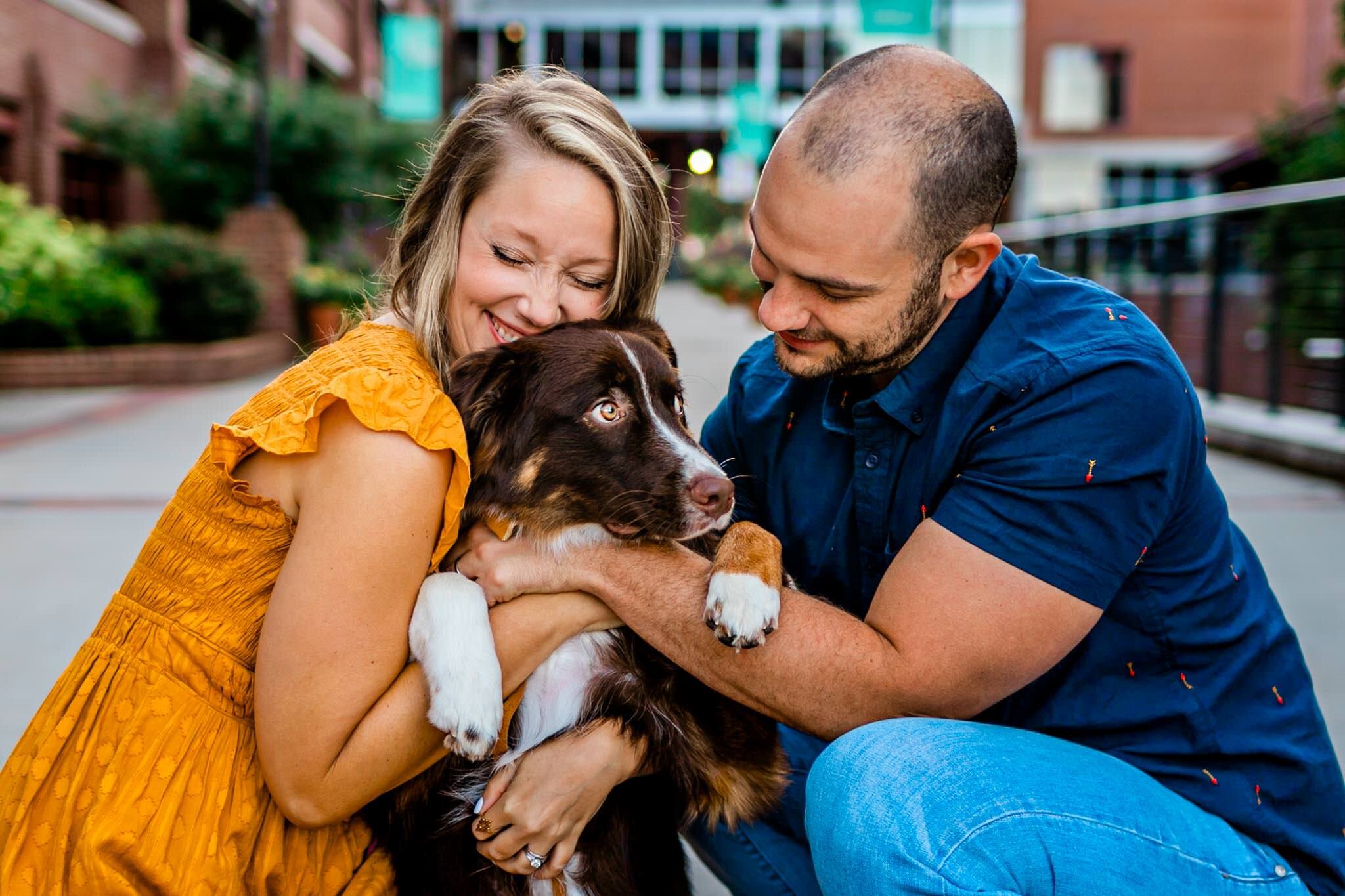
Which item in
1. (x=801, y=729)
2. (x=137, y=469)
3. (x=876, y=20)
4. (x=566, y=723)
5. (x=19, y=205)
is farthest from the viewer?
(x=876, y=20)

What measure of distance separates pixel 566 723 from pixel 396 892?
20.2 inches

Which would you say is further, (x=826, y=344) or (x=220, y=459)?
(x=826, y=344)

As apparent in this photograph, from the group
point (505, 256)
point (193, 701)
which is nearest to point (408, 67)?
point (505, 256)

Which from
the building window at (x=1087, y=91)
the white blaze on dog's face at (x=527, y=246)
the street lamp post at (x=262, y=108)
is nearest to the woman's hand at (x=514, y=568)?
the white blaze on dog's face at (x=527, y=246)

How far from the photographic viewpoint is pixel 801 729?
232cm

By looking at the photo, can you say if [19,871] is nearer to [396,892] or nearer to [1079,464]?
[396,892]

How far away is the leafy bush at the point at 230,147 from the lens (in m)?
17.1

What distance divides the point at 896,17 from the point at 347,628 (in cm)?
1433

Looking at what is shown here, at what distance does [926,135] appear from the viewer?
2328 millimetres

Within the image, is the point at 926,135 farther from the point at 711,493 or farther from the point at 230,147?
the point at 230,147

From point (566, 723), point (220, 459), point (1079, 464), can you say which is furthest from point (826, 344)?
point (220, 459)

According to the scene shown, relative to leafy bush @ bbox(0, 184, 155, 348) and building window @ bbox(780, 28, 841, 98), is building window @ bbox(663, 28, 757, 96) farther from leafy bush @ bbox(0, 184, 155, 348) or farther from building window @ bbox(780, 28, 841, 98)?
leafy bush @ bbox(0, 184, 155, 348)

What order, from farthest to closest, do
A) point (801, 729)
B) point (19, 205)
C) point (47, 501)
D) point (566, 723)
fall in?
point (19, 205), point (47, 501), point (566, 723), point (801, 729)

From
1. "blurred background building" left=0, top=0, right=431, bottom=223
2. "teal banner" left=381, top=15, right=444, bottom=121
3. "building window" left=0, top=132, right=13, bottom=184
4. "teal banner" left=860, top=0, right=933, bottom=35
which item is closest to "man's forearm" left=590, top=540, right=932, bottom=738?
"teal banner" left=860, top=0, right=933, bottom=35
